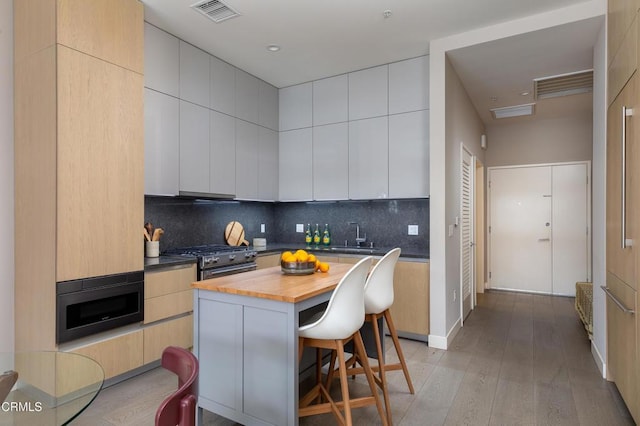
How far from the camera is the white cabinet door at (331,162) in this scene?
4.40m

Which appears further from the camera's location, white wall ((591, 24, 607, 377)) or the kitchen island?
white wall ((591, 24, 607, 377))

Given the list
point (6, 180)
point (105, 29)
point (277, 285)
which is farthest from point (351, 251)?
point (6, 180)

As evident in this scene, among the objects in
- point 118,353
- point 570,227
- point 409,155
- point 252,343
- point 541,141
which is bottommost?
point 118,353

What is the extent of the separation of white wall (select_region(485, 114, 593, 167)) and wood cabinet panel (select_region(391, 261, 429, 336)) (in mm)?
3603

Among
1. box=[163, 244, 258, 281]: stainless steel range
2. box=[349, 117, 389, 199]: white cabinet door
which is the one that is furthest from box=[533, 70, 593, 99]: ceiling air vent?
box=[163, 244, 258, 281]: stainless steel range

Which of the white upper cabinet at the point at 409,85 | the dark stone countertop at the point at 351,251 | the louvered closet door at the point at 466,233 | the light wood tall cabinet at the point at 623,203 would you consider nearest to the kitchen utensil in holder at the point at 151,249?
the dark stone countertop at the point at 351,251

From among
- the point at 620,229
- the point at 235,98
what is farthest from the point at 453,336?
the point at 235,98

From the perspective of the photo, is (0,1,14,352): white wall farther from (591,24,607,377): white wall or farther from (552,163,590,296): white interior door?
(552,163,590,296): white interior door

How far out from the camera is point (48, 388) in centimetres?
135

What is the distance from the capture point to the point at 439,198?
11.4 feet

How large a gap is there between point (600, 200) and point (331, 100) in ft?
9.58

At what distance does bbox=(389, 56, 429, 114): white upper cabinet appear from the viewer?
12.7 feet

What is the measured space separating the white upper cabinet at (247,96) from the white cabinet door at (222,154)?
0.72 ft

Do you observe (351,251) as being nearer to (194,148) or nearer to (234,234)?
(234,234)
